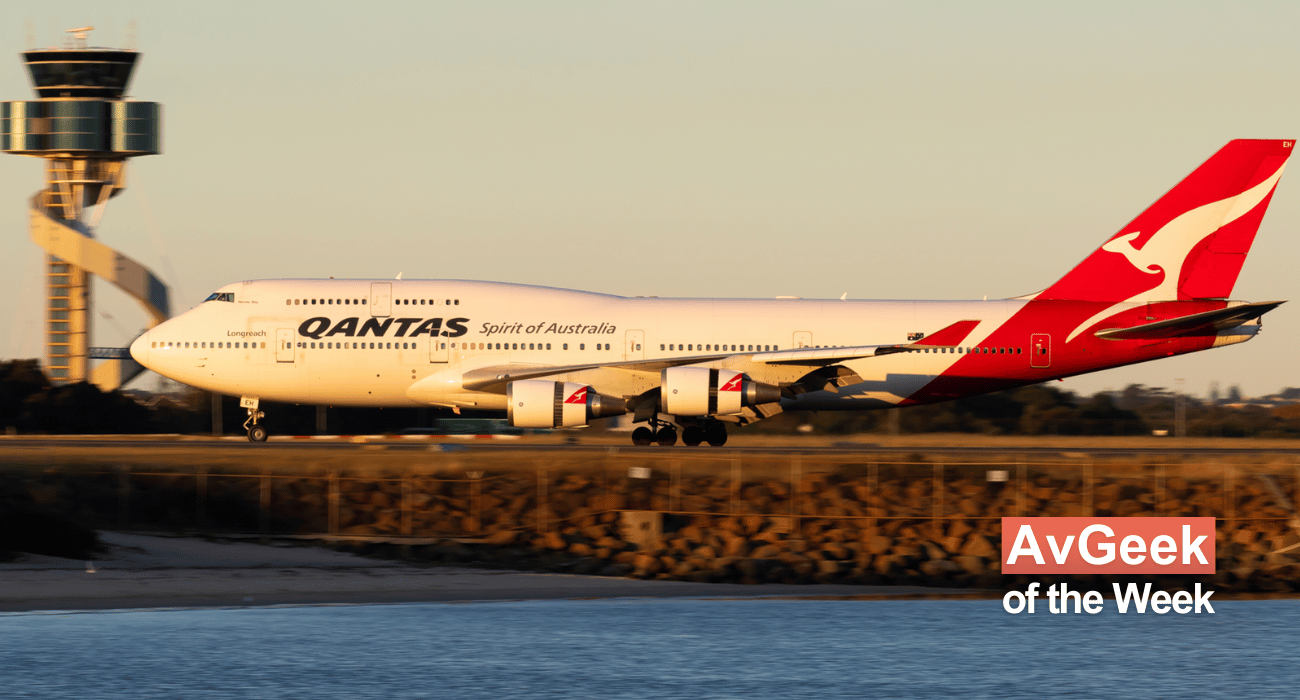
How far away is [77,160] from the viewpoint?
76875mm

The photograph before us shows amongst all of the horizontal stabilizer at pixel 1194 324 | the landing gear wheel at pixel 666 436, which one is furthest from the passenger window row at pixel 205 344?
the horizontal stabilizer at pixel 1194 324

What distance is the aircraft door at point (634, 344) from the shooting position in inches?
1478

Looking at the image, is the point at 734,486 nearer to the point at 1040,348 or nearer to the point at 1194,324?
the point at 1040,348

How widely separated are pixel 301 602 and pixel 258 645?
974 mm

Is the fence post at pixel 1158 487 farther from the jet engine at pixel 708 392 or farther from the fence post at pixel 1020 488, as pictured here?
the jet engine at pixel 708 392

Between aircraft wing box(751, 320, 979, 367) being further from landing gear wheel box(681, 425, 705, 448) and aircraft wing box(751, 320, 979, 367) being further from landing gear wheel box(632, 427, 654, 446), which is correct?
landing gear wheel box(632, 427, 654, 446)

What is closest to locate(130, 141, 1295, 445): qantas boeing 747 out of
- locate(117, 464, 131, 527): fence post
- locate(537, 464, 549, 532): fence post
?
locate(537, 464, 549, 532): fence post

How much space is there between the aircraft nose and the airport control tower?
36554 mm

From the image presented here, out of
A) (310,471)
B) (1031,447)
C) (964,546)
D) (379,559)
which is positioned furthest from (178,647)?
(1031,447)

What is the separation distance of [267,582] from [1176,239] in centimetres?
2614

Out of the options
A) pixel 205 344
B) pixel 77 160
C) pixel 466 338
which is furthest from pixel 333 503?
pixel 77 160

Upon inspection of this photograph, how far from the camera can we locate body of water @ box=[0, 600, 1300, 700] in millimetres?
22297

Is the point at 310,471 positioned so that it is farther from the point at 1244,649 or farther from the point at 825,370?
the point at 1244,649

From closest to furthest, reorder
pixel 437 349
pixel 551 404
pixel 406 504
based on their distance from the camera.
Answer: pixel 406 504, pixel 551 404, pixel 437 349
